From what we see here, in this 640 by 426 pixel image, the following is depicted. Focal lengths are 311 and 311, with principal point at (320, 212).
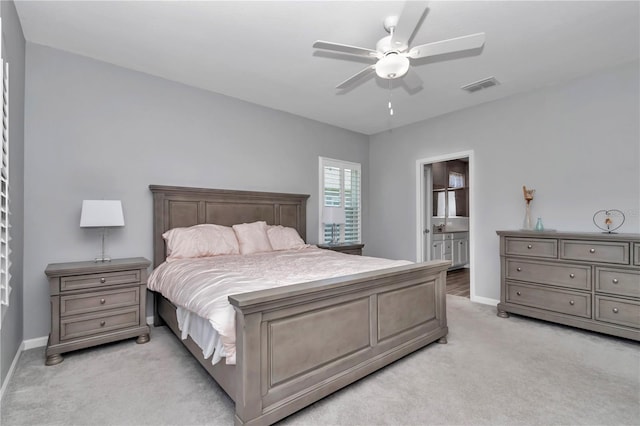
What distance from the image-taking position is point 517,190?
4016 millimetres

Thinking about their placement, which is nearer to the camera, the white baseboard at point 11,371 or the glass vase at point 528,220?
the white baseboard at point 11,371

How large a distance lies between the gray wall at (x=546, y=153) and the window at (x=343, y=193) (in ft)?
2.98

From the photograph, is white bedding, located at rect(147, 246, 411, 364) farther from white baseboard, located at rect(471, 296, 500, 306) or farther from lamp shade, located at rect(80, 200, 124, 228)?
white baseboard, located at rect(471, 296, 500, 306)

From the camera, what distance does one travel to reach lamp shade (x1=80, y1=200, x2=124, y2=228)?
9.23 ft

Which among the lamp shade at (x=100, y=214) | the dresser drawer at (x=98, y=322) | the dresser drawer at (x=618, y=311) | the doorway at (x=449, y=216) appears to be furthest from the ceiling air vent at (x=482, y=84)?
the dresser drawer at (x=98, y=322)

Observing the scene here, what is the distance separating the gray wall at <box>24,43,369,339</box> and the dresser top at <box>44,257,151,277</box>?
0.88 feet

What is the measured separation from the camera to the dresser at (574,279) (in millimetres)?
2893

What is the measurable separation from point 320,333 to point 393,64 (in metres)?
1.97

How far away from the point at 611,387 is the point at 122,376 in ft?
11.5

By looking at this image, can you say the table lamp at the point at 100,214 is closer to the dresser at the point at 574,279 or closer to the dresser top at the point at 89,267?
the dresser top at the point at 89,267

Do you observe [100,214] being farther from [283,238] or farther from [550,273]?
[550,273]

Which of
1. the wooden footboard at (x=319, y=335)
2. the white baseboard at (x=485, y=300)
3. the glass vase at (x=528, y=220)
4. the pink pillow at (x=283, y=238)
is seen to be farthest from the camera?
the white baseboard at (x=485, y=300)

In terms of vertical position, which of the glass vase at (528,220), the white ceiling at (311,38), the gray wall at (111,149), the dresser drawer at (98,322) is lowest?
the dresser drawer at (98,322)

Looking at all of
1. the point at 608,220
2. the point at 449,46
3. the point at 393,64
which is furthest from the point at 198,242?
the point at 608,220
